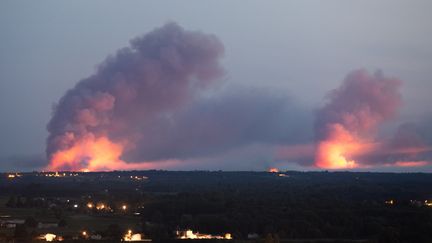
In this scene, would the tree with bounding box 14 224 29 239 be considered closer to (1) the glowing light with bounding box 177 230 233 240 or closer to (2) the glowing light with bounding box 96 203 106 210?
(1) the glowing light with bounding box 177 230 233 240

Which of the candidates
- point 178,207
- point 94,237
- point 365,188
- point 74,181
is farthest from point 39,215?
point 74,181

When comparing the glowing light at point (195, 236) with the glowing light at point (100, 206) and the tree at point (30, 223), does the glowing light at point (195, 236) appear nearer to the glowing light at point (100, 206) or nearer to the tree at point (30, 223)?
the tree at point (30, 223)

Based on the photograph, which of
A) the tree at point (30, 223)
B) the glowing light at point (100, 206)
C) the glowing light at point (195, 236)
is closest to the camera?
the glowing light at point (195, 236)

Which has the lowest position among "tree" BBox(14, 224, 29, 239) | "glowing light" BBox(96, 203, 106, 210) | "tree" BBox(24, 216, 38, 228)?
"tree" BBox(14, 224, 29, 239)

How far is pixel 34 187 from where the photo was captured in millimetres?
128125

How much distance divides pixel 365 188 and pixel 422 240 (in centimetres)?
6618

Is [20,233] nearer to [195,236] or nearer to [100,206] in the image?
[195,236]

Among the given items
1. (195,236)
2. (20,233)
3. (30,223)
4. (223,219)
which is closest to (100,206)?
(30,223)

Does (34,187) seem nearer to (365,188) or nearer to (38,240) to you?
(365,188)

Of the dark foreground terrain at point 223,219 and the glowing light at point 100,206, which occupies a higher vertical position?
the glowing light at point 100,206

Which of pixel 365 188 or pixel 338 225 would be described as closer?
pixel 338 225

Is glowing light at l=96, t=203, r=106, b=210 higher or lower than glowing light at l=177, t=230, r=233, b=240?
higher

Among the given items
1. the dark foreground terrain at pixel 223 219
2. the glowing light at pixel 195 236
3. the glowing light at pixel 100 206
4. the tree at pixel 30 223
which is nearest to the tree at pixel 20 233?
the dark foreground terrain at pixel 223 219

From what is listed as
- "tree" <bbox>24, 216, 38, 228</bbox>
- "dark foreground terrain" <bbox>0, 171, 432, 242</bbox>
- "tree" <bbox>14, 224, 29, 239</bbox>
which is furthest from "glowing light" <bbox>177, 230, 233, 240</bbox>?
"tree" <bbox>24, 216, 38, 228</bbox>
